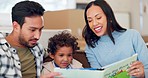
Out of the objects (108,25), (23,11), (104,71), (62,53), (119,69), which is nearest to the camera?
(104,71)

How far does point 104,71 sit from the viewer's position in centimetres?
120

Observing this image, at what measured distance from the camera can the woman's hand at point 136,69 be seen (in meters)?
1.41

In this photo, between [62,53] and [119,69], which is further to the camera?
[62,53]

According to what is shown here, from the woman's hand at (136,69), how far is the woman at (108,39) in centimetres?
6

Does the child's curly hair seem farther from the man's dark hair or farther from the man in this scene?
the man's dark hair

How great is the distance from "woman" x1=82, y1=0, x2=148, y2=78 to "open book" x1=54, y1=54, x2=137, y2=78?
182 mm

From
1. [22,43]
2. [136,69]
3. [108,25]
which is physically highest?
[108,25]

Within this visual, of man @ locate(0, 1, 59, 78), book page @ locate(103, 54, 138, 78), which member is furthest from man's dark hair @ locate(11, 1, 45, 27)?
book page @ locate(103, 54, 138, 78)

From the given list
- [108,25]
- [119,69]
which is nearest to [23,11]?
[108,25]

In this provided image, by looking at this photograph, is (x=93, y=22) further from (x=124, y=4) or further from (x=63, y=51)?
(x=124, y=4)

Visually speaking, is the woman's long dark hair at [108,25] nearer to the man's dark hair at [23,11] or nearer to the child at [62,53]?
the child at [62,53]

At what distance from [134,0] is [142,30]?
1.77 feet

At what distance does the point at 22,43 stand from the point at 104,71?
1.98ft

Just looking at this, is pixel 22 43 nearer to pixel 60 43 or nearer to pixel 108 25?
pixel 60 43
